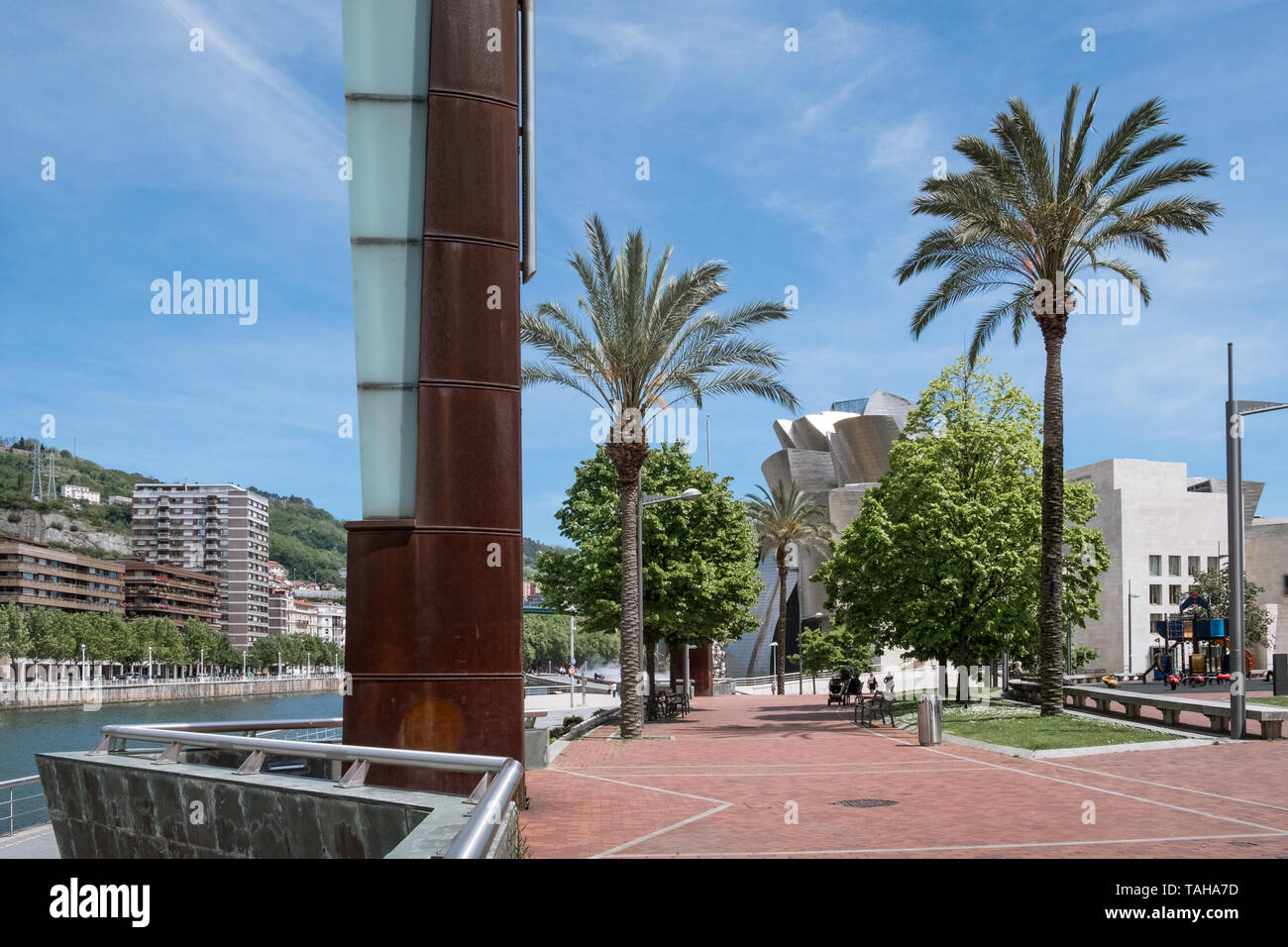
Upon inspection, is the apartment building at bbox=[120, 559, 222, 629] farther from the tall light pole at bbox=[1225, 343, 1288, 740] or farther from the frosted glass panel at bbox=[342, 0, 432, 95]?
the frosted glass panel at bbox=[342, 0, 432, 95]

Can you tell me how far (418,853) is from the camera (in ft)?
18.4

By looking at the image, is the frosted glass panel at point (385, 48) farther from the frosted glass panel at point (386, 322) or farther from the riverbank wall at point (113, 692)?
the riverbank wall at point (113, 692)

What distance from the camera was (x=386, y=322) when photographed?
13977mm

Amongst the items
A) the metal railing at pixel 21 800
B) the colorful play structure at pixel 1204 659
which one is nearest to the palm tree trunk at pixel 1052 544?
the metal railing at pixel 21 800

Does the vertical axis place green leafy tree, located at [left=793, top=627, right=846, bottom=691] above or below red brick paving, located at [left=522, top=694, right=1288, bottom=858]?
below

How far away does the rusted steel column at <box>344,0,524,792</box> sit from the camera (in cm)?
1341

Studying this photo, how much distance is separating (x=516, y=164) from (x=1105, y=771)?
42.5 feet

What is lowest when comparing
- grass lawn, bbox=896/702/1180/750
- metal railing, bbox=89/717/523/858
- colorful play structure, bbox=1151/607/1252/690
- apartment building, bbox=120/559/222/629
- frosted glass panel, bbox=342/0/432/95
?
apartment building, bbox=120/559/222/629

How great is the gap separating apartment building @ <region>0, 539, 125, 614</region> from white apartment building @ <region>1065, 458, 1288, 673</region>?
118 meters

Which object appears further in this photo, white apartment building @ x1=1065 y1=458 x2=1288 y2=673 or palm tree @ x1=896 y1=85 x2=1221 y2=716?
white apartment building @ x1=1065 y1=458 x2=1288 y2=673

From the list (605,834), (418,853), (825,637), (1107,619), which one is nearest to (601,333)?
(605,834)

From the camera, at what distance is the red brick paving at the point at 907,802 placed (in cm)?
1180

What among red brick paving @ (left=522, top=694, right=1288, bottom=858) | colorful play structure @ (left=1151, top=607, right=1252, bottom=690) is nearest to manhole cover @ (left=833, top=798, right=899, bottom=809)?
red brick paving @ (left=522, top=694, right=1288, bottom=858)

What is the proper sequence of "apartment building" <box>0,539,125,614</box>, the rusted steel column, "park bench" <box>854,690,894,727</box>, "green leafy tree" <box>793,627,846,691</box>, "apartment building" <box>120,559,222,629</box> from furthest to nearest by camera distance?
"apartment building" <box>120,559,222,629</box>, "apartment building" <box>0,539,125,614</box>, "green leafy tree" <box>793,627,846,691</box>, "park bench" <box>854,690,894,727</box>, the rusted steel column
